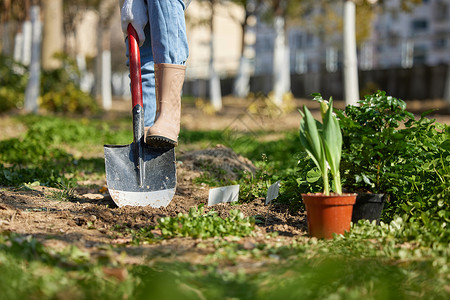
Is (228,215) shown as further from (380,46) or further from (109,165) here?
(380,46)

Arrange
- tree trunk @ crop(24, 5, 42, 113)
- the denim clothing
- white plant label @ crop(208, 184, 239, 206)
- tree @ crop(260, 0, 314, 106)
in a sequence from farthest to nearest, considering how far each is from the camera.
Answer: tree @ crop(260, 0, 314, 106) < tree trunk @ crop(24, 5, 42, 113) < the denim clothing < white plant label @ crop(208, 184, 239, 206)

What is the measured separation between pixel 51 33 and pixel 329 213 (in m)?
14.8

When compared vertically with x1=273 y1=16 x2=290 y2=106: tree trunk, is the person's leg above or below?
below

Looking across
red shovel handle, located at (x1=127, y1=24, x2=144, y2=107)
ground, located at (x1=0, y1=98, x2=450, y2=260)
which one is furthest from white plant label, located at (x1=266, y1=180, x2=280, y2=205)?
red shovel handle, located at (x1=127, y1=24, x2=144, y2=107)

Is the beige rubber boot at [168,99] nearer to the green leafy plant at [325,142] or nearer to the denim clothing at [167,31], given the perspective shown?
the denim clothing at [167,31]

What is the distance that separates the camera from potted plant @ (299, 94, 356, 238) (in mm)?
2779

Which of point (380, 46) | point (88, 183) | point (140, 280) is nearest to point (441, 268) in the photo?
point (140, 280)

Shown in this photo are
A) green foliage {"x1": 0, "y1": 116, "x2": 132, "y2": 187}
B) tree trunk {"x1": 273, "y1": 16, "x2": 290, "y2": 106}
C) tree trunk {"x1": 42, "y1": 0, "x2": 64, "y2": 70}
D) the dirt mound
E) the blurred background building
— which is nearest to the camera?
green foliage {"x1": 0, "y1": 116, "x2": 132, "y2": 187}

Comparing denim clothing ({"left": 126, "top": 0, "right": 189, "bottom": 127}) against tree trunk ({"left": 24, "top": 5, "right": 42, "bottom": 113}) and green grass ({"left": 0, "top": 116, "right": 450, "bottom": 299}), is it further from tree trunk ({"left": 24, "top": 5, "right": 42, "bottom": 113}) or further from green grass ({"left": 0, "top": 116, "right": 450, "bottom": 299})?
tree trunk ({"left": 24, "top": 5, "right": 42, "bottom": 113})

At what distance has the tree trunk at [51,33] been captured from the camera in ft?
52.1

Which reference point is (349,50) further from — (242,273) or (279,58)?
(279,58)

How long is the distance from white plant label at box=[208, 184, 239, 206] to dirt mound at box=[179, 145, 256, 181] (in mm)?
953

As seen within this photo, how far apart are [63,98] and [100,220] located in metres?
12.6

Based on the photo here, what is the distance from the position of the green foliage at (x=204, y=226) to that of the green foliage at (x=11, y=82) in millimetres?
12914
